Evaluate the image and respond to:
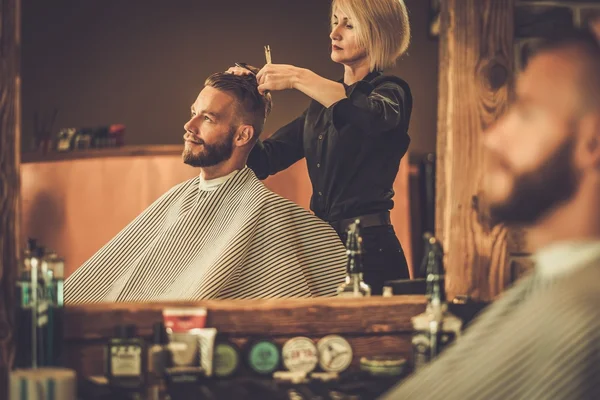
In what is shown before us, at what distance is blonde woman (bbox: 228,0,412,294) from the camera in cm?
257

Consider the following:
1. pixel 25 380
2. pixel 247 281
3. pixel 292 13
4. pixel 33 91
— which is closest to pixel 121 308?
pixel 25 380

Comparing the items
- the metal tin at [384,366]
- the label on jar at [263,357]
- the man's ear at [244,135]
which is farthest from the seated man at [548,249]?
the man's ear at [244,135]

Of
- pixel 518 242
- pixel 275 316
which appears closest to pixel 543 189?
pixel 518 242

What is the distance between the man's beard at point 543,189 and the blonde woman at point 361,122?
2.91 ft

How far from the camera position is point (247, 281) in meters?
2.62

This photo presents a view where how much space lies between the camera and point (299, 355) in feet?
7.00

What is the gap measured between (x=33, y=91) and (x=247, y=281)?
5.76 feet

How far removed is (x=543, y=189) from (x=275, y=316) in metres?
0.81

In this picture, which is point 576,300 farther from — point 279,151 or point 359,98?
point 279,151

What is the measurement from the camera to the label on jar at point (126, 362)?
6.51 ft

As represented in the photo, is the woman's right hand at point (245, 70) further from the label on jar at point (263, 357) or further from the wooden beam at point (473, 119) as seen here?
the label on jar at point (263, 357)

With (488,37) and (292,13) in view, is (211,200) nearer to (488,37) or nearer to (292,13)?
(292,13)

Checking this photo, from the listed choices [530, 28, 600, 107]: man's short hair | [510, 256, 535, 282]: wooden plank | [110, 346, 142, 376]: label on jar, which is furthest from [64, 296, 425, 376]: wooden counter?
[530, 28, 600, 107]: man's short hair

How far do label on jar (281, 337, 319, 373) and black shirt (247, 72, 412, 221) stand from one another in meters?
0.66
